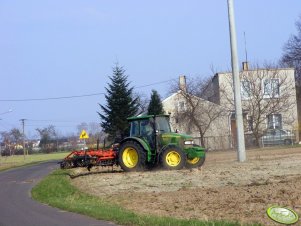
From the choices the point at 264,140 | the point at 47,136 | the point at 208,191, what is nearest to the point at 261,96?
the point at 264,140

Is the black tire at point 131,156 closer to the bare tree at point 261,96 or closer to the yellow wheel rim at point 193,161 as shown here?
the yellow wheel rim at point 193,161

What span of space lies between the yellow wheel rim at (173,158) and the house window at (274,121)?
30.5 metres

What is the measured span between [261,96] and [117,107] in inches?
557

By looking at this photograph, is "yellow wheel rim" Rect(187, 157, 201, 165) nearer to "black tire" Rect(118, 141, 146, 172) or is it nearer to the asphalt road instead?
"black tire" Rect(118, 141, 146, 172)

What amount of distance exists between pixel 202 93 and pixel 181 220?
154 feet

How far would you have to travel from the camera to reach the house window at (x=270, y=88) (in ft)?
178

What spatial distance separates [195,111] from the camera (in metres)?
55.0

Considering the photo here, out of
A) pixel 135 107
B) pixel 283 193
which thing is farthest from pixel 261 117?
pixel 283 193

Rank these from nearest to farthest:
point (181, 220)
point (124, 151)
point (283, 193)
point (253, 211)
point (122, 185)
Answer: point (181, 220) < point (253, 211) < point (283, 193) < point (122, 185) < point (124, 151)

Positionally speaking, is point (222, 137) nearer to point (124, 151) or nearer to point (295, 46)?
point (295, 46)

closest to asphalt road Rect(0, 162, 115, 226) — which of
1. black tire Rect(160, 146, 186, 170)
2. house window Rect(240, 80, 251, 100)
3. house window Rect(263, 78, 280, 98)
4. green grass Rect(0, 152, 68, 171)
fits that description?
black tire Rect(160, 146, 186, 170)

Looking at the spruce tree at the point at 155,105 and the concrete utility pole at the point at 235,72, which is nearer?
the concrete utility pole at the point at 235,72

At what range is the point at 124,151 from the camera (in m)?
26.0

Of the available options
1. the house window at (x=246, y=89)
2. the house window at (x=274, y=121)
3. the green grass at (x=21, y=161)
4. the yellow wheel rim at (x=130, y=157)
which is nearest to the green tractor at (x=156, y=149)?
the yellow wheel rim at (x=130, y=157)
